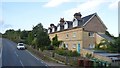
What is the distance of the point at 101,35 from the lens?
163 ft

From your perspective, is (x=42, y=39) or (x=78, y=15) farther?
(x=78, y=15)

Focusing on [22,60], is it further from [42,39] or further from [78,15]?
[78,15]

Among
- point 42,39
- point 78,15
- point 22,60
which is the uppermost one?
point 78,15

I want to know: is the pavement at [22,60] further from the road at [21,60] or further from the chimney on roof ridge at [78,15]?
the chimney on roof ridge at [78,15]

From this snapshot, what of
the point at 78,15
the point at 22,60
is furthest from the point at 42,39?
the point at 22,60

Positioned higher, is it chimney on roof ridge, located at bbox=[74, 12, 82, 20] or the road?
chimney on roof ridge, located at bbox=[74, 12, 82, 20]


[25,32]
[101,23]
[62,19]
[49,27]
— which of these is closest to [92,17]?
[101,23]

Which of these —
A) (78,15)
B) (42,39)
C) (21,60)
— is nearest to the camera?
(21,60)

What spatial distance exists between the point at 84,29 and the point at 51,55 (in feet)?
35.8

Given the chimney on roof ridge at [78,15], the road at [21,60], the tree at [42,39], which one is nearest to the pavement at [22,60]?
the road at [21,60]

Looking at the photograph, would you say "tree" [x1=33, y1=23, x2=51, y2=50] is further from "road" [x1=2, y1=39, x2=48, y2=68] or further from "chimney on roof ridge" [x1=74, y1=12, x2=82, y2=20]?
"chimney on roof ridge" [x1=74, y1=12, x2=82, y2=20]

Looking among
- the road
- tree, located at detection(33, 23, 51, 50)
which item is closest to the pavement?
the road

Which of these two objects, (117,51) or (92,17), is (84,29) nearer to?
(92,17)

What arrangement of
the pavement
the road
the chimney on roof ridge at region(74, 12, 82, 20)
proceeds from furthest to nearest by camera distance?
the chimney on roof ridge at region(74, 12, 82, 20), the pavement, the road
